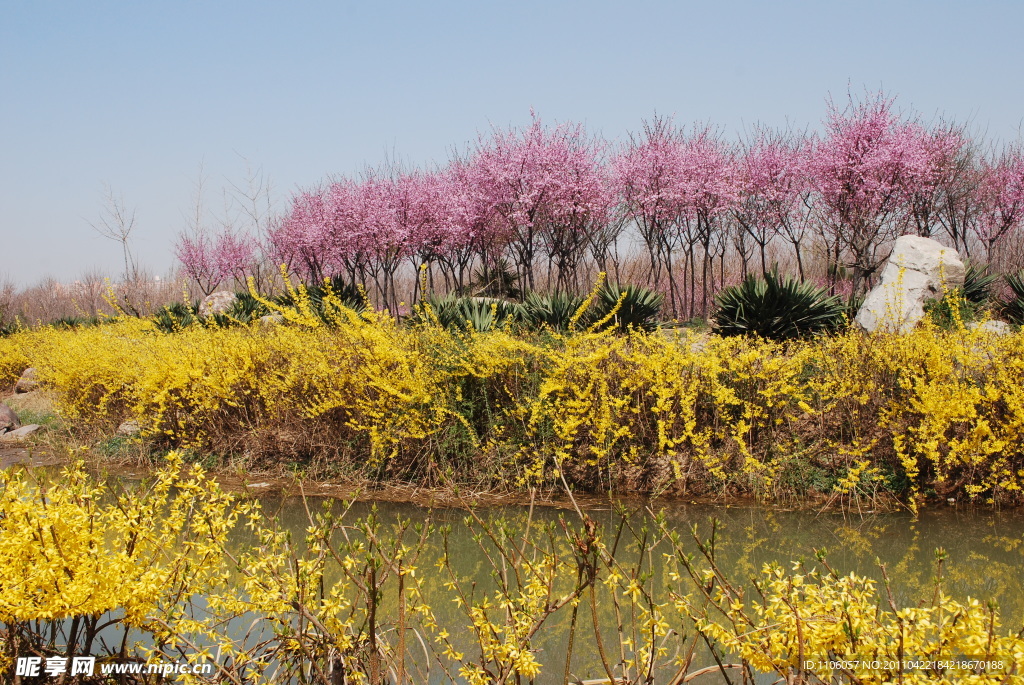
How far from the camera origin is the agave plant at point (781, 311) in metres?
10.5

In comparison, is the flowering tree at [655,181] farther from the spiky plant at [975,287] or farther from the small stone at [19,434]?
the small stone at [19,434]

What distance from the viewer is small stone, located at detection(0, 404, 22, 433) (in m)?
11.5

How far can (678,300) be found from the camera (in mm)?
26219

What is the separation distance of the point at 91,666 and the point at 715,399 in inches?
218

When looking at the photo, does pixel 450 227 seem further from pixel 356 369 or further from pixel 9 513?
pixel 9 513

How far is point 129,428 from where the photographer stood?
9.84 metres

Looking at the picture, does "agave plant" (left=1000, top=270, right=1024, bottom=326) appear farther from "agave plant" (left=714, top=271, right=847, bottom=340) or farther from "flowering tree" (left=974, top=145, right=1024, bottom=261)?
"flowering tree" (left=974, top=145, right=1024, bottom=261)

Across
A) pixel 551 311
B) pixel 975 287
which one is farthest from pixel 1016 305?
pixel 551 311

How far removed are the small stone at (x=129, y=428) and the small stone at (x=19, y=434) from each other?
199 centimetres

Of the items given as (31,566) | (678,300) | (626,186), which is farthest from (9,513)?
(678,300)

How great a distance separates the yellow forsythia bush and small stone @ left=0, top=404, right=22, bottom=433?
14.9 feet

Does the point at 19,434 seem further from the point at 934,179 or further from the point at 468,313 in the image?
the point at 934,179

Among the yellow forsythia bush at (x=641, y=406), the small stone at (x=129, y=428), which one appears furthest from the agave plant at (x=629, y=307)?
the small stone at (x=129, y=428)

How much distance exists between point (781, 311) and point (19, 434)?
1083 centimetres
